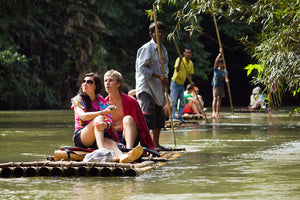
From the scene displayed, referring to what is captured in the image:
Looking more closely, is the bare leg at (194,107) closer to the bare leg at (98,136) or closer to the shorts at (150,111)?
the shorts at (150,111)

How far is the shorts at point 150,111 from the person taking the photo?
10367mm

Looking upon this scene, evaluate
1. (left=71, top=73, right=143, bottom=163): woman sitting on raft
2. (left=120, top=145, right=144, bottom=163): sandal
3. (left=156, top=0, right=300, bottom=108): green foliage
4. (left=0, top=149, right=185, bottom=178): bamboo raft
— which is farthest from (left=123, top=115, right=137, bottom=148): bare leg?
(left=156, top=0, right=300, bottom=108): green foliage

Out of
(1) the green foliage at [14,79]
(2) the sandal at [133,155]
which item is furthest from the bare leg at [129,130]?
(1) the green foliage at [14,79]

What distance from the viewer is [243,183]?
6.76m

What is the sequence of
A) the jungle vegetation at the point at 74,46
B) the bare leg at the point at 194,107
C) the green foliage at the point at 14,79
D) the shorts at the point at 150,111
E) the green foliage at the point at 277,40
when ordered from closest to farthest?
1. the green foliage at the point at 277,40
2. the shorts at the point at 150,111
3. the bare leg at the point at 194,107
4. the green foliage at the point at 14,79
5. the jungle vegetation at the point at 74,46

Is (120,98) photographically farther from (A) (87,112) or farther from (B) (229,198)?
(B) (229,198)

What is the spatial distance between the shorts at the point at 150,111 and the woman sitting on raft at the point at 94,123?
165cm

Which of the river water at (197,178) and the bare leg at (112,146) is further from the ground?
the bare leg at (112,146)

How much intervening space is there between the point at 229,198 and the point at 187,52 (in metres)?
12.3

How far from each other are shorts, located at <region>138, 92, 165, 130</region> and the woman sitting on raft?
5.41 ft

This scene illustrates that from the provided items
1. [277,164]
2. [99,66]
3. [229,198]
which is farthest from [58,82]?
[229,198]

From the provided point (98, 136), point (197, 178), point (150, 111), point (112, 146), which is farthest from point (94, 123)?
point (150, 111)

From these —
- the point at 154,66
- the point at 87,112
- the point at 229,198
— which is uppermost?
the point at 154,66

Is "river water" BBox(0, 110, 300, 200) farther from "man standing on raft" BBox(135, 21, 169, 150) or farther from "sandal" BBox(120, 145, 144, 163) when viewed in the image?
"man standing on raft" BBox(135, 21, 169, 150)
